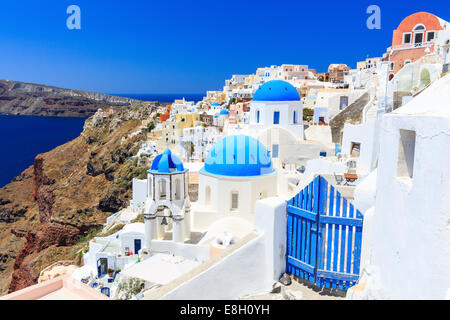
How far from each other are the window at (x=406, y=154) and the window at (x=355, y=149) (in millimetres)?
12253

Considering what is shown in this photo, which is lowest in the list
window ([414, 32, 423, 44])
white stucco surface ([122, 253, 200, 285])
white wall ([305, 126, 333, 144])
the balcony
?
white stucco surface ([122, 253, 200, 285])

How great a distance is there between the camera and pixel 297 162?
2311 centimetres

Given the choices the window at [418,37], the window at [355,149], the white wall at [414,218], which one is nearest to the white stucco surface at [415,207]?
the white wall at [414,218]

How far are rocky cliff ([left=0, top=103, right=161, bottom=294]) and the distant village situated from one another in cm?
1202

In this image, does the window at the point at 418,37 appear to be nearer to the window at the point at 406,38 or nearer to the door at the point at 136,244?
the window at the point at 406,38

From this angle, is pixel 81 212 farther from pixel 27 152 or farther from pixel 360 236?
pixel 27 152

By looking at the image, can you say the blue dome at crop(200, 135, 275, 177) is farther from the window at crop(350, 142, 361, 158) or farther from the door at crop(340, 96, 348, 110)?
the door at crop(340, 96, 348, 110)

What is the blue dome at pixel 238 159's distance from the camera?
11.7 meters

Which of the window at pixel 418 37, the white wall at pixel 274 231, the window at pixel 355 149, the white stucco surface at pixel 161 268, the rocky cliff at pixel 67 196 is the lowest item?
the rocky cliff at pixel 67 196

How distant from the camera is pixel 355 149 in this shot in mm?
15656

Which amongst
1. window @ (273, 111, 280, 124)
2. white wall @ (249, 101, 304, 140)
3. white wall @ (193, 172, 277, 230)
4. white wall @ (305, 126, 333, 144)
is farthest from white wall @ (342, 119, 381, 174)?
white wall @ (305, 126, 333, 144)

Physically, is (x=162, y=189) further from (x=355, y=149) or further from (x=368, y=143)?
(x=355, y=149)

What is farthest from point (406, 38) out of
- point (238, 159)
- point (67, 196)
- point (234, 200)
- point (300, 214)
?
point (67, 196)

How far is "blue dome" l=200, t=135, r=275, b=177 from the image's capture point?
1173 centimetres
